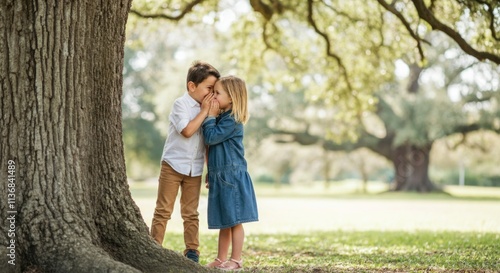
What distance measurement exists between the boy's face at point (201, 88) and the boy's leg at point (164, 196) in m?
0.66

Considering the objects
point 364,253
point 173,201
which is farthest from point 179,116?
point 364,253

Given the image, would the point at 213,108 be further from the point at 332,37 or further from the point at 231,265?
the point at 332,37

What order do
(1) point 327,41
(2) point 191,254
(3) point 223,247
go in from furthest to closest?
(1) point 327,41, (2) point 191,254, (3) point 223,247

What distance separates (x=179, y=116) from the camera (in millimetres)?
5777

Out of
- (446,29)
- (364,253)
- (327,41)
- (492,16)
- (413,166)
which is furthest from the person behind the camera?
(413,166)

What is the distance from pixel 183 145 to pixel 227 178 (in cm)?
49

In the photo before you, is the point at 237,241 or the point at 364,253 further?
the point at 364,253

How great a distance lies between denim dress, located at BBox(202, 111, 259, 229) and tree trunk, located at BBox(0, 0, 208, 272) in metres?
0.90

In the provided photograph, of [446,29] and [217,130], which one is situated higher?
[446,29]

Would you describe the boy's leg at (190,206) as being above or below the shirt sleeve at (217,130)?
below

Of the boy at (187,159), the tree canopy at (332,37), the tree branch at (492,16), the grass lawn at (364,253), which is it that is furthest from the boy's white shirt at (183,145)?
the tree canopy at (332,37)

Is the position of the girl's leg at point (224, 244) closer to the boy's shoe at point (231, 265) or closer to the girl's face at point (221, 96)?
the boy's shoe at point (231, 265)

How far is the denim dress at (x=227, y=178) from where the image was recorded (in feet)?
18.8

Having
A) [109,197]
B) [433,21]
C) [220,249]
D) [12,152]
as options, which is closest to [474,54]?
[433,21]
